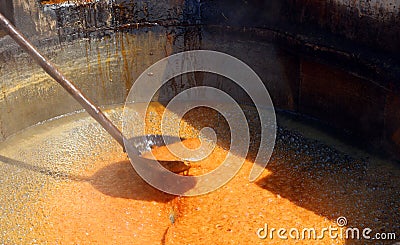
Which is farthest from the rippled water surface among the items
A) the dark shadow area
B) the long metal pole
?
the long metal pole

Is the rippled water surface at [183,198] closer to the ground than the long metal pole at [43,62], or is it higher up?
closer to the ground

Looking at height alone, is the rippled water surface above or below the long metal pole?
below

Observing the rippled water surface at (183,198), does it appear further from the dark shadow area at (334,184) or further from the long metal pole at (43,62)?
the long metal pole at (43,62)

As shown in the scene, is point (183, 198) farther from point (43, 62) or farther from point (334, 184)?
point (43, 62)

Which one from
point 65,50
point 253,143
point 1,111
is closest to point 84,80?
point 65,50

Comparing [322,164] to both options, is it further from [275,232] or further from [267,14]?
[267,14]

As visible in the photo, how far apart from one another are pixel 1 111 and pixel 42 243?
2.32 m

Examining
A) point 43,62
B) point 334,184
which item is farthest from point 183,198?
point 43,62

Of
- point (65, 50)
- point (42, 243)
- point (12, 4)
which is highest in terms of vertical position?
point (12, 4)

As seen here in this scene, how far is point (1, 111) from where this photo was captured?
23.5ft

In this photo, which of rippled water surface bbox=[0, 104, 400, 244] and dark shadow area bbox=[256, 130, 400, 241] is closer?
rippled water surface bbox=[0, 104, 400, 244]

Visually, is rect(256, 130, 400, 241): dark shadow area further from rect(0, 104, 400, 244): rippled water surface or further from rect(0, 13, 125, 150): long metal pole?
rect(0, 13, 125, 150): long metal pole

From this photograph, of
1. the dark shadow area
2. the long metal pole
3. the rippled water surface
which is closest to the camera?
the long metal pole

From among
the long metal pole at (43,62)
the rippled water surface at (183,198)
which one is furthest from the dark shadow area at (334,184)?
the long metal pole at (43,62)
